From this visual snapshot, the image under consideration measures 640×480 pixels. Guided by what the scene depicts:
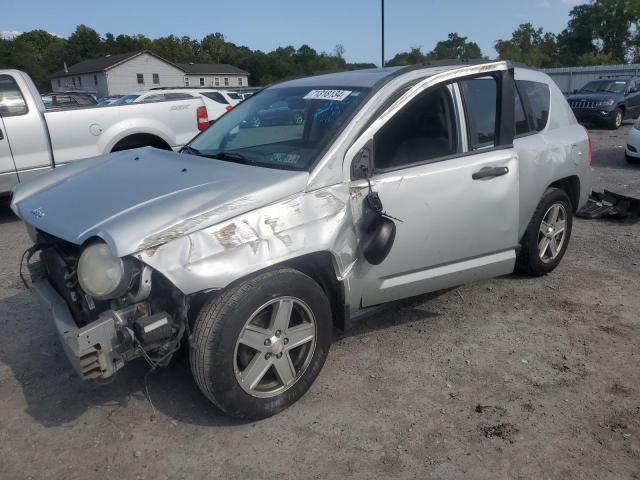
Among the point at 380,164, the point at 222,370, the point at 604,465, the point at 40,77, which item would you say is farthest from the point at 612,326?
the point at 40,77

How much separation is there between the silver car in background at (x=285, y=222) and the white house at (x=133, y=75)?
61.3 m

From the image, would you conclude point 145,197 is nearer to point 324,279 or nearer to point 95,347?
point 95,347

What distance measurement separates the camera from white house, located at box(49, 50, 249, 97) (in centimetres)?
6284

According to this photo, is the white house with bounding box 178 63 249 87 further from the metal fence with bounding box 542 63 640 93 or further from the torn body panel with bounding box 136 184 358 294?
the torn body panel with bounding box 136 184 358 294

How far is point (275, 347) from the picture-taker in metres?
2.96

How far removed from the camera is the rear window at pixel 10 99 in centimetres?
705

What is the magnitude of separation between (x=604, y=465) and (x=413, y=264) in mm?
1475

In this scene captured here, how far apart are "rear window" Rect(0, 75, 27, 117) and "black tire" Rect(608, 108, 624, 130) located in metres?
16.5

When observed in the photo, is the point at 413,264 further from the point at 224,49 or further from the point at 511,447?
the point at 224,49

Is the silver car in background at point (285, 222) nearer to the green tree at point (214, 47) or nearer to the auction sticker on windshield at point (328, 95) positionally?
the auction sticker on windshield at point (328, 95)

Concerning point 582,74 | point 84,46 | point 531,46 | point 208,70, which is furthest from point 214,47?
point 582,74

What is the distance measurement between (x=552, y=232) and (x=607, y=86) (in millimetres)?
17029

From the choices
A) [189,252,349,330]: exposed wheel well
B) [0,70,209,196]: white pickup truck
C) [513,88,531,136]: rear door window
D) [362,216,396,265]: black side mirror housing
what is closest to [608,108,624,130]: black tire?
[0,70,209,196]: white pickup truck

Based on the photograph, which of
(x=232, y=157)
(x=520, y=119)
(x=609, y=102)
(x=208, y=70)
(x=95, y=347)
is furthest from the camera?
(x=208, y=70)
